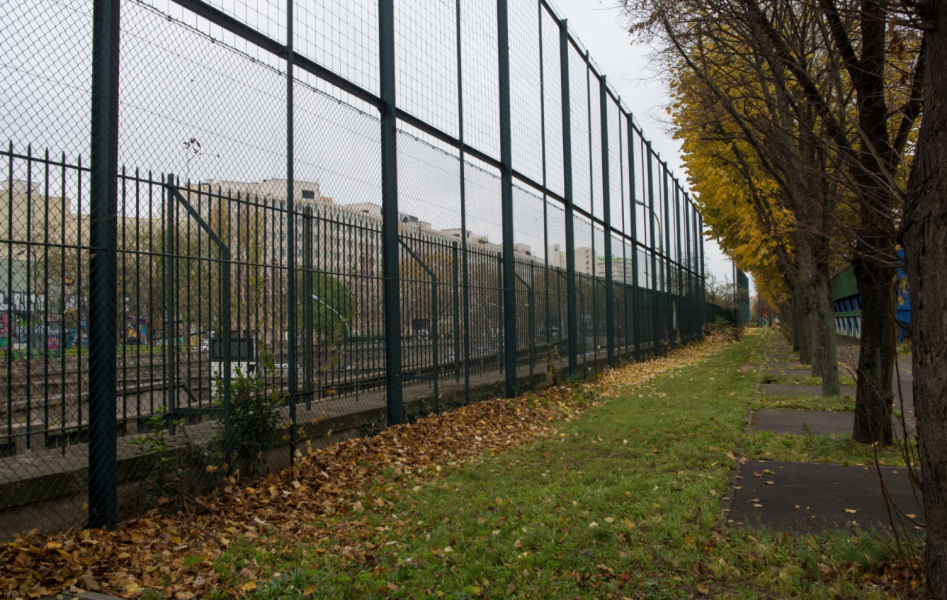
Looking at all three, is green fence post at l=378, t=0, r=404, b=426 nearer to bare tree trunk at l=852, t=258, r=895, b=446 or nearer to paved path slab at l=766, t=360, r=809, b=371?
bare tree trunk at l=852, t=258, r=895, b=446

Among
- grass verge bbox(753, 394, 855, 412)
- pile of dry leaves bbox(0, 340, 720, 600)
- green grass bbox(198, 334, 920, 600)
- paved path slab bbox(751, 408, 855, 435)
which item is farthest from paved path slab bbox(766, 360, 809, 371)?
green grass bbox(198, 334, 920, 600)

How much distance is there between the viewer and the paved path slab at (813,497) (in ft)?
14.6

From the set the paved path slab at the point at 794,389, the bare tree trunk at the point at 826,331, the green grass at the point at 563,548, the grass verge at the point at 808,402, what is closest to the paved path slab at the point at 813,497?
the green grass at the point at 563,548

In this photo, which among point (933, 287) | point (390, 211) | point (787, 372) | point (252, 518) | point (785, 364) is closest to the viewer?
point (933, 287)

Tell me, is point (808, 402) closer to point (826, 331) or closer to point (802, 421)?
point (802, 421)

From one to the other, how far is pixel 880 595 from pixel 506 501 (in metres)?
2.56

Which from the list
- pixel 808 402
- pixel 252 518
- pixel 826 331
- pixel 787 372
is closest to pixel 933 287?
pixel 252 518

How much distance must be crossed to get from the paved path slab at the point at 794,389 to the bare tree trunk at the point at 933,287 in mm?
8640

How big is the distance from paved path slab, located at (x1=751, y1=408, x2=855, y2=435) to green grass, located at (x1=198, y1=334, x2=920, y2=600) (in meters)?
2.11

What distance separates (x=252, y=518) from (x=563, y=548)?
2.21 meters

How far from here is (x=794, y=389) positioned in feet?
40.5

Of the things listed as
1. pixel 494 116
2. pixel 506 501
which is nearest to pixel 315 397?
pixel 506 501

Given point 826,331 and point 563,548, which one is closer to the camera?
point 563,548

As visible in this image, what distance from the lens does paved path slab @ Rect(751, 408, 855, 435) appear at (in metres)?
7.93
